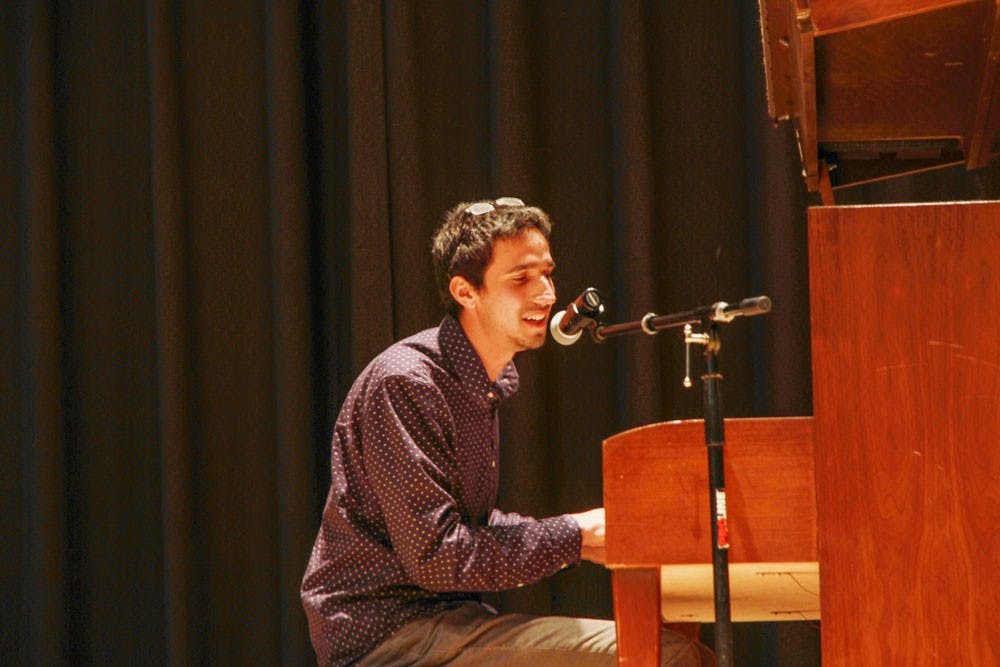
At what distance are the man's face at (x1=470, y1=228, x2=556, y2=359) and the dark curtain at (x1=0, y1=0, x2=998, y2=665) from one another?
732mm

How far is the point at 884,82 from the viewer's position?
2047 mm

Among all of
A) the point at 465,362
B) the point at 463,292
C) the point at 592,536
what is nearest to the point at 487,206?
the point at 463,292

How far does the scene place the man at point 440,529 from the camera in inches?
84.4

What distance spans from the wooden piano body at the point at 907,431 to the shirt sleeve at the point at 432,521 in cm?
62

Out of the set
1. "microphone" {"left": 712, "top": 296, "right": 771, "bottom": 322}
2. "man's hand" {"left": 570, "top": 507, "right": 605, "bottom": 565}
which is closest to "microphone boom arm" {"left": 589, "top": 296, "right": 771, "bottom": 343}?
"microphone" {"left": 712, "top": 296, "right": 771, "bottom": 322}

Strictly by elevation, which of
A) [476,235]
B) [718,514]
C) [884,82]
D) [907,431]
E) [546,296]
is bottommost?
[718,514]

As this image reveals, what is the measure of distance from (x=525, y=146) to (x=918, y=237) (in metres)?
1.83

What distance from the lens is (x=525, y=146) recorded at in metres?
3.33

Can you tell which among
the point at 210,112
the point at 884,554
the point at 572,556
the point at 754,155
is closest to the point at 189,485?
the point at 210,112

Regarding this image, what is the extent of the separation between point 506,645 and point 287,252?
5.06 ft

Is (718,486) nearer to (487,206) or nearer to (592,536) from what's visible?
(592,536)

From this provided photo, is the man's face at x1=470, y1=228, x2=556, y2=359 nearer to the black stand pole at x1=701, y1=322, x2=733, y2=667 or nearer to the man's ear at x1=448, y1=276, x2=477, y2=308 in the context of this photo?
the man's ear at x1=448, y1=276, x2=477, y2=308

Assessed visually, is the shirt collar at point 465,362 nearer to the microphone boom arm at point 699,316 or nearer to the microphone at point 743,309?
the microphone boom arm at point 699,316

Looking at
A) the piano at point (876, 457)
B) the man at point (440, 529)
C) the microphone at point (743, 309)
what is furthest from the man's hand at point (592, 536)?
the microphone at point (743, 309)
